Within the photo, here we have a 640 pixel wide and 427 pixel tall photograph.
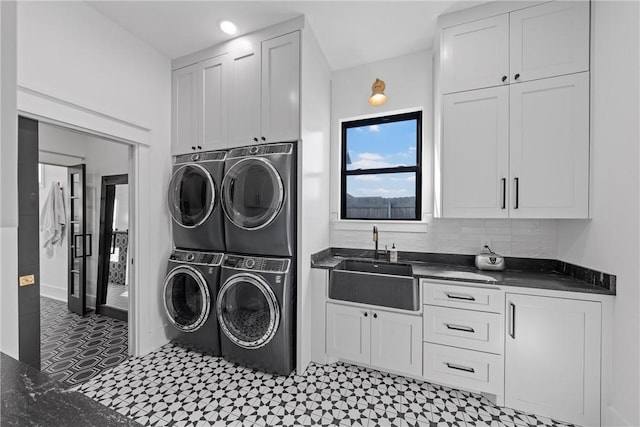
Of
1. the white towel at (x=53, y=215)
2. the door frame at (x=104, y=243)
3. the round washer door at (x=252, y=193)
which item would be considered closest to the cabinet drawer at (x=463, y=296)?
the round washer door at (x=252, y=193)

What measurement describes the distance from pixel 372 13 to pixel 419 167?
4.57 ft

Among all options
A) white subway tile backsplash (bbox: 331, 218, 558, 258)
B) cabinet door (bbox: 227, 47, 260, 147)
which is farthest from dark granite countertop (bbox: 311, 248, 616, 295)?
cabinet door (bbox: 227, 47, 260, 147)

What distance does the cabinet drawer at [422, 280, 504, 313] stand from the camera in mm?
1777

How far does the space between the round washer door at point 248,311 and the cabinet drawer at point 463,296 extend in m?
1.18

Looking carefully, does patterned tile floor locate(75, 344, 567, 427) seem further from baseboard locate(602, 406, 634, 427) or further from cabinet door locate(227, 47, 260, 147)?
cabinet door locate(227, 47, 260, 147)

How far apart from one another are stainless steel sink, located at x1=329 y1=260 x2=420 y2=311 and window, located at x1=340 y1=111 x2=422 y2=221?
27.8 inches

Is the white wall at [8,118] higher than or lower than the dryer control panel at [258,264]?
higher

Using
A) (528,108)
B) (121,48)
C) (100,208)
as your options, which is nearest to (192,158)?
(121,48)

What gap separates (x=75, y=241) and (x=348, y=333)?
3.56 meters

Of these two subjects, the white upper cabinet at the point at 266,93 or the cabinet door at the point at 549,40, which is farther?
the white upper cabinet at the point at 266,93

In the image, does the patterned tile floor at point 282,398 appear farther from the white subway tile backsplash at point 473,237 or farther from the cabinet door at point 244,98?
the cabinet door at point 244,98

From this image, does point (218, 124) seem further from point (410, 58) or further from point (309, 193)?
point (410, 58)

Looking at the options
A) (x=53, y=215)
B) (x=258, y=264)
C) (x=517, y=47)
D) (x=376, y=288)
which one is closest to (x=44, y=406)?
(x=258, y=264)

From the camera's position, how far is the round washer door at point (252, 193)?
205cm
